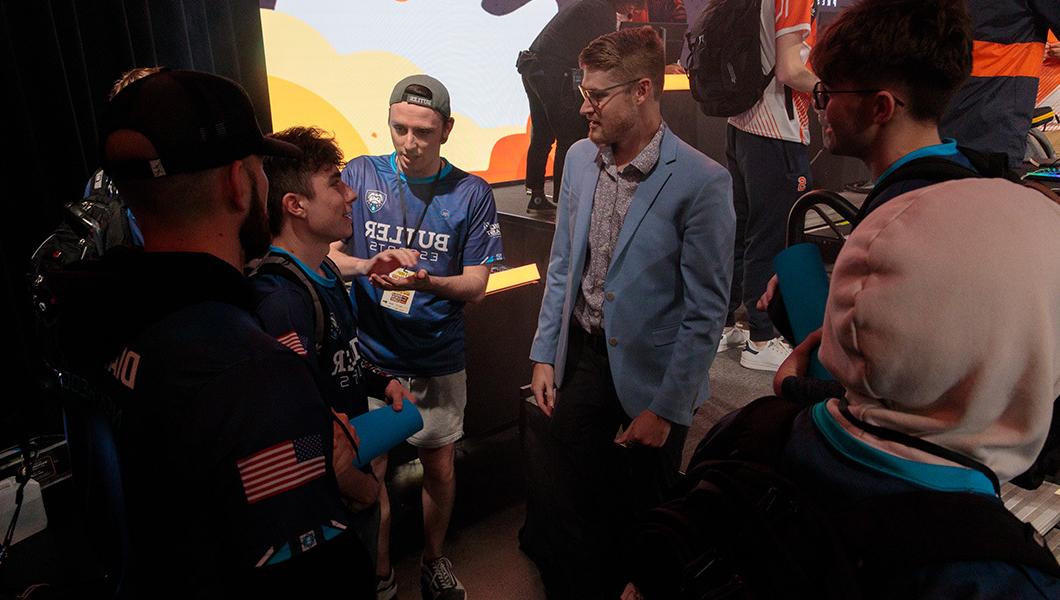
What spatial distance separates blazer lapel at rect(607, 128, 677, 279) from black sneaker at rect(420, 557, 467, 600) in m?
1.37

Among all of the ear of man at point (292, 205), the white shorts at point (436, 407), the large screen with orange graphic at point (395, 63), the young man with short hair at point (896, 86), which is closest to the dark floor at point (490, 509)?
the white shorts at point (436, 407)

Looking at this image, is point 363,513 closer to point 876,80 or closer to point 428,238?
point 428,238

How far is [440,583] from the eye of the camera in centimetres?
250

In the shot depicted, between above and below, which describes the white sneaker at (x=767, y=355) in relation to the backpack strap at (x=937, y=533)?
below

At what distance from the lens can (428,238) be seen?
240 cm

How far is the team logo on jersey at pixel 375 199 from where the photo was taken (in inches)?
95.3

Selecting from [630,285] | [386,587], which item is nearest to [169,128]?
[630,285]

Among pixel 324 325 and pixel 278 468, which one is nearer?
pixel 278 468

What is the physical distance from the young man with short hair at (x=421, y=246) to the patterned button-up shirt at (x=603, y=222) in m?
0.44

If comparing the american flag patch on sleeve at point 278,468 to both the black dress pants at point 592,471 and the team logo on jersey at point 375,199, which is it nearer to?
the black dress pants at point 592,471

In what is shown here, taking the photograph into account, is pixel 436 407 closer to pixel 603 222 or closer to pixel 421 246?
pixel 421 246

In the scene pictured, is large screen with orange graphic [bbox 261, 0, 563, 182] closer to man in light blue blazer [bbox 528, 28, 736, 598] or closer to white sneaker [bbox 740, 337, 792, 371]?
man in light blue blazer [bbox 528, 28, 736, 598]

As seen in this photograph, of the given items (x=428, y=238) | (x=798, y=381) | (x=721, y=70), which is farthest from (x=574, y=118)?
(x=798, y=381)

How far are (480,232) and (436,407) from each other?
670mm
